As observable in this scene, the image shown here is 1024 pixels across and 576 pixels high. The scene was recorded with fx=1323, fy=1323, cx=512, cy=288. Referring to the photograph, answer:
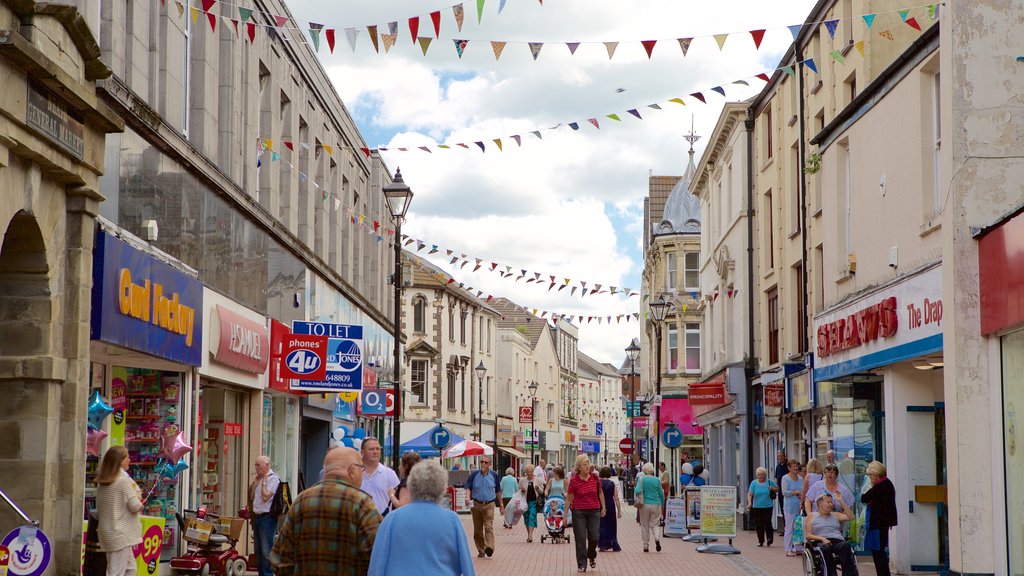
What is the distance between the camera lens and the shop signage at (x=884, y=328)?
1695cm

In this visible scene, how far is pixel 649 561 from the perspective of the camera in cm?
2177

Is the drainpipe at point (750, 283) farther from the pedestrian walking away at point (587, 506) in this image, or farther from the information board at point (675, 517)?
the pedestrian walking away at point (587, 506)

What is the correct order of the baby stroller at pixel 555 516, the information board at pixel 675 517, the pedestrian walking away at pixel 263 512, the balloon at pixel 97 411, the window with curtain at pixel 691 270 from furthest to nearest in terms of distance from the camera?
the window with curtain at pixel 691 270, the information board at pixel 675 517, the baby stroller at pixel 555 516, the pedestrian walking away at pixel 263 512, the balloon at pixel 97 411

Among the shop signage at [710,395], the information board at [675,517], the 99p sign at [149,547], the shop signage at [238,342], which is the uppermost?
the shop signage at [238,342]

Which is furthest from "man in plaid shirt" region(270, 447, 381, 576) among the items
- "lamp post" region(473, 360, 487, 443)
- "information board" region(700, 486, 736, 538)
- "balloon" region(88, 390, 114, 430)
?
"lamp post" region(473, 360, 487, 443)

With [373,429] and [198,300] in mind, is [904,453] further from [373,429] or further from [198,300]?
[373,429]

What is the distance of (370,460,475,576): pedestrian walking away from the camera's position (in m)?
7.17

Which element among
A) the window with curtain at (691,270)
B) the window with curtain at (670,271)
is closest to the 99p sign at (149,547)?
the window with curtain at (691,270)

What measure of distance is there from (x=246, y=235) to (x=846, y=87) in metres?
12.2

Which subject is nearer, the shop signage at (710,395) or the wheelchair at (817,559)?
the wheelchair at (817,559)

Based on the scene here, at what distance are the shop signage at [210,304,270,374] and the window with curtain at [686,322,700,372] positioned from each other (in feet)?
105

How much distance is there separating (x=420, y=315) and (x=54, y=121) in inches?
2326

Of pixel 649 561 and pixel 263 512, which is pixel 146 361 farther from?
pixel 649 561

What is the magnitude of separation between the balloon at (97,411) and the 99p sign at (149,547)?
6.54 ft
